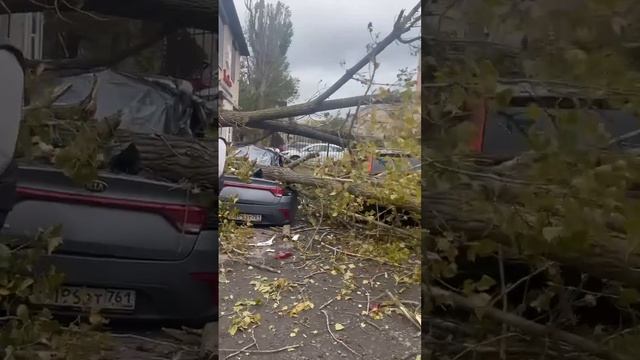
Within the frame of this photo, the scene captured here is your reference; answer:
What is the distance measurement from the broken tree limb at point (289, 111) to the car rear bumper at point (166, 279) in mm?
291

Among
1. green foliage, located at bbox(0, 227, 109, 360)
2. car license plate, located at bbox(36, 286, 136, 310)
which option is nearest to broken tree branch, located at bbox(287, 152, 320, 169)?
car license plate, located at bbox(36, 286, 136, 310)

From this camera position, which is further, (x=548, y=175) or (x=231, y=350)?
(x=231, y=350)

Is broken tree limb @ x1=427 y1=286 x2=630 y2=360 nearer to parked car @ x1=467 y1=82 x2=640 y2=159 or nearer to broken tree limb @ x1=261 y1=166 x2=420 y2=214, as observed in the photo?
broken tree limb @ x1=261 y1=166 x2=420 y2=214

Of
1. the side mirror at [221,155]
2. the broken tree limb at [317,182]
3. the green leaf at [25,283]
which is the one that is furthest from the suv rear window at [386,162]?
the green leaf at [25,283]

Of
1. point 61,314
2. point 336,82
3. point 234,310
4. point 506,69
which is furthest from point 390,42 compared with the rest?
point 61,314

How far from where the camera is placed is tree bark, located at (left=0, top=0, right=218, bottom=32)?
50.2 inches

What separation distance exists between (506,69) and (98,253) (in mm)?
1112

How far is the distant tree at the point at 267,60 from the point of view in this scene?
50.8 inches

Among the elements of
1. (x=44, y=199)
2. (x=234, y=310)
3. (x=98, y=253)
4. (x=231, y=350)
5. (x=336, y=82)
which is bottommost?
(x=231, y=350)

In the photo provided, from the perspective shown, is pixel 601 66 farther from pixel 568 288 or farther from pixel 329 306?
pixel 329 306

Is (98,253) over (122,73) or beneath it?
beneath

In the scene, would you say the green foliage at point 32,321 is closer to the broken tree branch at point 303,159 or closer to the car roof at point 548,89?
the broken tree branch at point 303,159

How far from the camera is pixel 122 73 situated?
50.7 inches

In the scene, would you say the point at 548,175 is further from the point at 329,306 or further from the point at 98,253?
the point at 98,253
